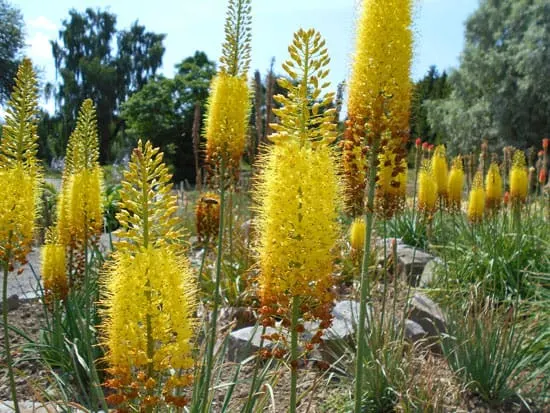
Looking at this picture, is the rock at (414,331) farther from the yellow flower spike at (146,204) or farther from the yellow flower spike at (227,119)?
the yellow flower spike at (146,204)

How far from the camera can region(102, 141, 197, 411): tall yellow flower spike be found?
1.89 m

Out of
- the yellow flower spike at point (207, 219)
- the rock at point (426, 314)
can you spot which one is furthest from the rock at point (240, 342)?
the rock at point (426, 314)

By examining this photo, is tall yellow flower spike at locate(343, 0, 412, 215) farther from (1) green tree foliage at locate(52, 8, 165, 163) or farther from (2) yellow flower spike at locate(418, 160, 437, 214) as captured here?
(1) green tree foliage at locate(52, 8, 165, 163)

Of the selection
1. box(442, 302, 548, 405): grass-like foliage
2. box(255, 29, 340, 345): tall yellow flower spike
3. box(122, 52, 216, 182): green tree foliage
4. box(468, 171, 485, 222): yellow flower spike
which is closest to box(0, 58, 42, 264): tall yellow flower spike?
box(255, 29, 340, 345): tall yellow flower spike

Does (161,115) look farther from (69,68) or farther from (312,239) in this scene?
(312,239)

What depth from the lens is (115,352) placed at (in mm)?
1935

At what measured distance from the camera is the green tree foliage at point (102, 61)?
50.3 meters

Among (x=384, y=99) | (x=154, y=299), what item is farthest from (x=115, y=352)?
(x=384, y=99)

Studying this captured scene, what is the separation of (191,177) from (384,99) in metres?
30.1

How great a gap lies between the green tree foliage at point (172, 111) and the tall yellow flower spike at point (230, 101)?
2903 cm

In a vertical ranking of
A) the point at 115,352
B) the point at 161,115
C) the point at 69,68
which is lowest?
the point at 115,352

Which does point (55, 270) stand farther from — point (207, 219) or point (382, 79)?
point (382, 79)

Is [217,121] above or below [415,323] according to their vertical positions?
above

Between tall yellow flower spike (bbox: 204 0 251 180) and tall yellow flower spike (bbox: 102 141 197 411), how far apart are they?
4.62ft
